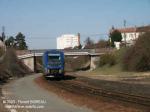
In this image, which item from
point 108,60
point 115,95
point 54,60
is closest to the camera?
point 115,95

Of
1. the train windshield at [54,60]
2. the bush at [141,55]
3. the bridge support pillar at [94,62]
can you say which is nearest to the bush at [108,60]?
the bridge support pillar at [94,62]

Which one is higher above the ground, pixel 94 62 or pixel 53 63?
pixel 53 63

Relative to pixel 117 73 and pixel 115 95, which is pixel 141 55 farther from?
pixel 115 95

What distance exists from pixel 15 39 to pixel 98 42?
117ft

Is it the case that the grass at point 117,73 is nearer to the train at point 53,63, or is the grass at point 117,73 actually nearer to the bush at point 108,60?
the bush at point 108,60

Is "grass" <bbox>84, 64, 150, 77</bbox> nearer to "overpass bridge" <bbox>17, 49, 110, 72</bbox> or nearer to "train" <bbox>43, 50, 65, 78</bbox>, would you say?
"train" <bbox>43, 50, 65, 78</bbox>

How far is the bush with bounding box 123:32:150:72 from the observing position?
65.3 m

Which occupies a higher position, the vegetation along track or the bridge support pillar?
the vegetation along track


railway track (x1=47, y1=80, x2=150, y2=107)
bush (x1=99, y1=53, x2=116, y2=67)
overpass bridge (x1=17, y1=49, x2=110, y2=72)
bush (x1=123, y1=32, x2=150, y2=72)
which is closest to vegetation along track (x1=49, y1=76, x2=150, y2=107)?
railway track (x1=47, y1=80, x2=150, y2=107)

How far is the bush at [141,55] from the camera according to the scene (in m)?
65.3

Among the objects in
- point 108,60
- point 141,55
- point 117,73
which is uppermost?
point 141,55

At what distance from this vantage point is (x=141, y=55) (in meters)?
66.1

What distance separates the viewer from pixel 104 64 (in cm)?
9538

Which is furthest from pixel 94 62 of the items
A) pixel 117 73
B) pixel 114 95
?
pixel 114 95
